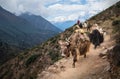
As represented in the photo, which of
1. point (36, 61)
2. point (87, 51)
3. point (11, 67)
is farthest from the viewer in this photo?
point (11, 67)

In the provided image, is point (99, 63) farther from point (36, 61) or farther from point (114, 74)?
point (36, 61)

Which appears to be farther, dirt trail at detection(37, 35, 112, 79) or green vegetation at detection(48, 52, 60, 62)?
green vegetation at detection(48, 52, 60, 62)

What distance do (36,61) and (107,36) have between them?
18.9 meters

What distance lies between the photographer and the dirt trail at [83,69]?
23.3 m

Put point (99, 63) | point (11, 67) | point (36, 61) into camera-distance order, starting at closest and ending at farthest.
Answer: point (99, 63) < point (36, 61) < point (11, 67)

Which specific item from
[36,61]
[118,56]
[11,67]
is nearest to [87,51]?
[118,56]

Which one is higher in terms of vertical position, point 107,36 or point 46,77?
point 107,36

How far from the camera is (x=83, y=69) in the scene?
1055 inches

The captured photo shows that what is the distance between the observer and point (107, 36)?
39406 millimetres

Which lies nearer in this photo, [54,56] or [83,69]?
[83,69]

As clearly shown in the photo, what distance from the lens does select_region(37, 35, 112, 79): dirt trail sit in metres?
23.3

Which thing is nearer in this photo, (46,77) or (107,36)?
(46,77)

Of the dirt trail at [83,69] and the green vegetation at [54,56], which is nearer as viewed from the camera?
the dirt trail at [83,69]

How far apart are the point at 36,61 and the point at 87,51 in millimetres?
25113
